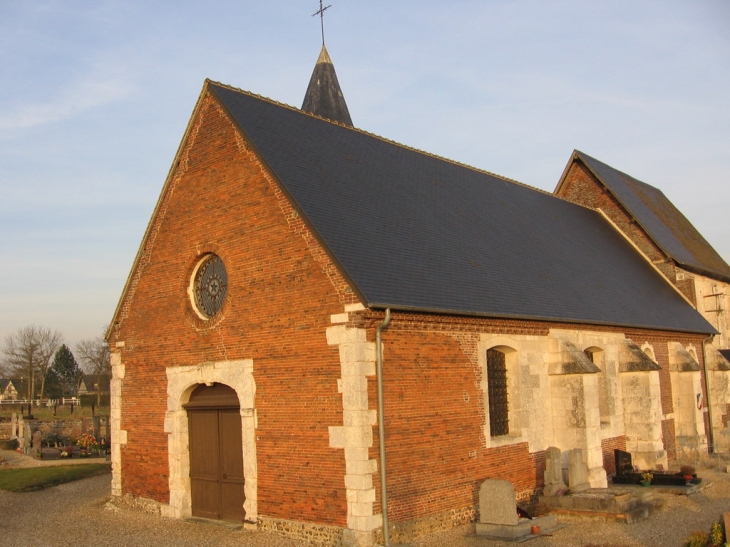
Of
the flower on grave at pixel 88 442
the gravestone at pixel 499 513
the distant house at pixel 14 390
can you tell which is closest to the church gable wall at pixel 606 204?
the gravestone at pixel 499 513

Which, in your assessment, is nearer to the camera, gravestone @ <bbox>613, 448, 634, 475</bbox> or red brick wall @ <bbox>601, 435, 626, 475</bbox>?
gravestone @ <bbox>613, 448, 634, 475</bbox>

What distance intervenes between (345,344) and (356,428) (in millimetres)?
1308

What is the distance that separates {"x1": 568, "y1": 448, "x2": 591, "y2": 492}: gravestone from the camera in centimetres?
1444

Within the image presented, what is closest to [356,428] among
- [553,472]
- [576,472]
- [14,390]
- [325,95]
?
[553,472]

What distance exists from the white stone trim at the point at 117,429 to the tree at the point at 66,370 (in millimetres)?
61825

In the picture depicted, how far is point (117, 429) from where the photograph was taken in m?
15.9

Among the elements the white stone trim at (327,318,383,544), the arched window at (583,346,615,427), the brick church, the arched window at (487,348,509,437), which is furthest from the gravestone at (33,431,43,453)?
the arched window at (583,346,615,427)

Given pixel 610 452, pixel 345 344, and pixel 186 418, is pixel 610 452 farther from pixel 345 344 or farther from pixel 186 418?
pixel 186 418

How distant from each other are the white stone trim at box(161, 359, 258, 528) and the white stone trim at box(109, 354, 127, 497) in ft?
5.70

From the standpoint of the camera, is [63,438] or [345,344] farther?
[63,438]

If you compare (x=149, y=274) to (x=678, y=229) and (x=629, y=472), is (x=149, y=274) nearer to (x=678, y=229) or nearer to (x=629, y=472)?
(x=629, y=472)

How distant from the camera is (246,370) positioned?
1312 cm

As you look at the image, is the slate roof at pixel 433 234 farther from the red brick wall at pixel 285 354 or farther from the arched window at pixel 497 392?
the arched window at pixel 497 392

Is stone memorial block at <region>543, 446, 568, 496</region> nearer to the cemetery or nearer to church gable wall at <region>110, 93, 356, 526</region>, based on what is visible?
church gable wall at <region>110, 93, 356, 526</region>
